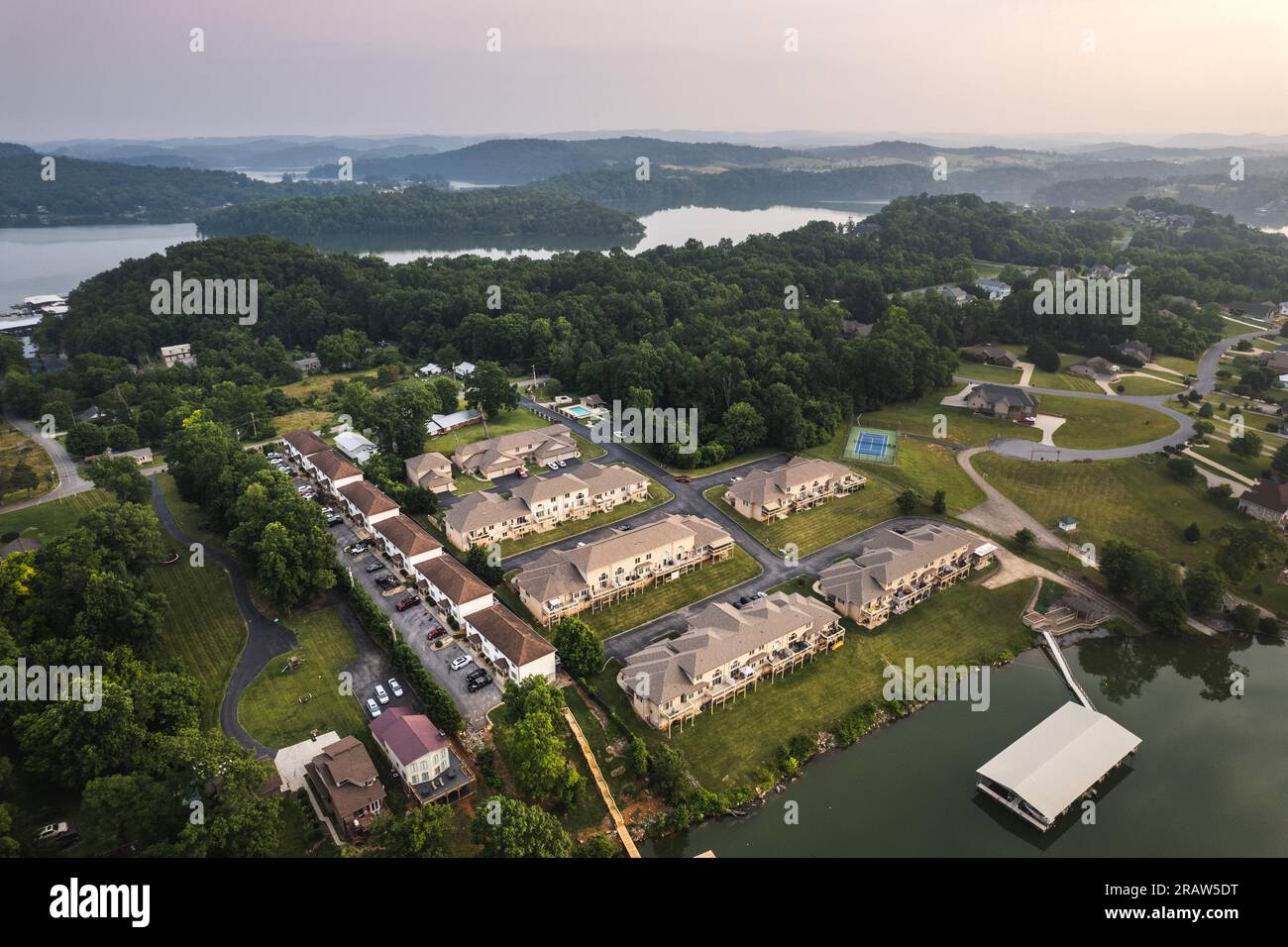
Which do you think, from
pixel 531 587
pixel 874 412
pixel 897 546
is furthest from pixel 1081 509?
pixel 531 587

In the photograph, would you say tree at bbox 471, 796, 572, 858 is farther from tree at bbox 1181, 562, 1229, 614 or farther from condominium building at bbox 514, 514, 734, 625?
tree at bbox 1181, 562, 1229, 614

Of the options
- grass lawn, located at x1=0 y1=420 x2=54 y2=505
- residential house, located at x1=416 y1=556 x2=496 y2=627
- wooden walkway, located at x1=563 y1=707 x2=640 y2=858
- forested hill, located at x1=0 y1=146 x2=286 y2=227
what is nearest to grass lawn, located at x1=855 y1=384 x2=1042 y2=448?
residential house, located at x1=416 y1=556 x2=496 y2=627

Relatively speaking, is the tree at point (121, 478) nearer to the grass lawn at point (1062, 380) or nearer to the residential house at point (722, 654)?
the residential house at point (722, 654)

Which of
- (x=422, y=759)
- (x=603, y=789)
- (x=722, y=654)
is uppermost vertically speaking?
(x=722, y=654)

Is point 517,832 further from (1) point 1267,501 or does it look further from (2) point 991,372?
(2) point 991,372

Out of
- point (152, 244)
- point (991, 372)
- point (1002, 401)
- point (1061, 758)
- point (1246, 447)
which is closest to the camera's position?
point (1061, 758)

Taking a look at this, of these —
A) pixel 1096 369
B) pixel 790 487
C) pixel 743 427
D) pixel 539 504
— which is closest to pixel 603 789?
pixel 539 504

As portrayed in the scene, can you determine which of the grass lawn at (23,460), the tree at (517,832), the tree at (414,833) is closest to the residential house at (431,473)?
the grass lawn at (23,460)
